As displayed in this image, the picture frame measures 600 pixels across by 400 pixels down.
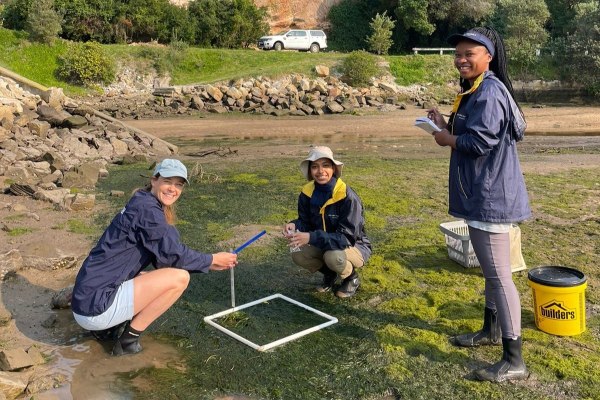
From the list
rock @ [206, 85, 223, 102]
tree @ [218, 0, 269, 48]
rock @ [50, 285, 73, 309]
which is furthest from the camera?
tree @ [218, 0, 269, 48]

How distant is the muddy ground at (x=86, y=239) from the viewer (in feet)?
13.8

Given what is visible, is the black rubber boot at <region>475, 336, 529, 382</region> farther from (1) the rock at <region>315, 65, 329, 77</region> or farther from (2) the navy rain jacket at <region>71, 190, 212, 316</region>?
(1) the rock at <region>315, 65, 329, 77</region>

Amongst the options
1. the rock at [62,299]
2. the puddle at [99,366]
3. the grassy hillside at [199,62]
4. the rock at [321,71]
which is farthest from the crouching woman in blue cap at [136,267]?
the rock at [321,71]

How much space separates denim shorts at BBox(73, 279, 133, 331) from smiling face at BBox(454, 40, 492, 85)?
2.80 metres

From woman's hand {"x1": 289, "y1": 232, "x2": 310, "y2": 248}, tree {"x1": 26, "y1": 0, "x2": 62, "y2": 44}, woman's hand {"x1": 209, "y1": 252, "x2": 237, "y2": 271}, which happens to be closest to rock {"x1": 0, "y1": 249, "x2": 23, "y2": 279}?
woman's hand {"x1": 209, "y1": 252, "x2": 237, "y2": 271}

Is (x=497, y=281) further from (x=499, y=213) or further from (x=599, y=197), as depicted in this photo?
(x=599, y=197)

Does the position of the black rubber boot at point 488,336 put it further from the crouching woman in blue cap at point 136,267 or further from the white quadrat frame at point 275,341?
the crouching woman in blue cap at point 136,267

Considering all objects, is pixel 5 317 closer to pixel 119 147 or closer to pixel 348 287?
pixel 348 287

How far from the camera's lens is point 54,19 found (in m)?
30.8

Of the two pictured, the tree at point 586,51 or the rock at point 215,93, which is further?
the tree at point 586,51

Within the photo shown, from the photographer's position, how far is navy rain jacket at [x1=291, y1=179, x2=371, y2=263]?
5.02 meters

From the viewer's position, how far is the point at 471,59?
3801mm

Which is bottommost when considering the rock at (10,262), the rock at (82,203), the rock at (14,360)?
the rock at (14,360)

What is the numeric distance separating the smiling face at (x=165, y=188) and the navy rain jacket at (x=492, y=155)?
2.05 metres
